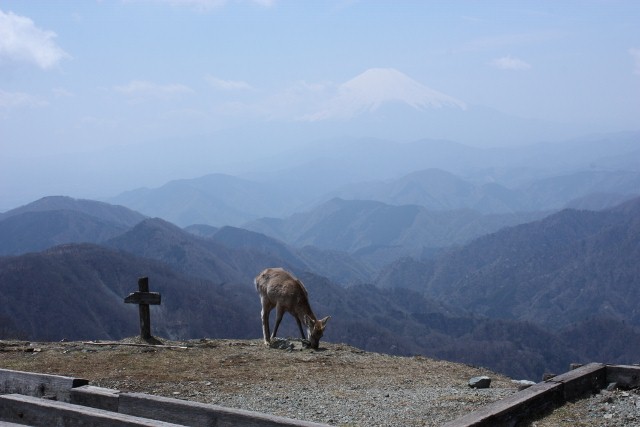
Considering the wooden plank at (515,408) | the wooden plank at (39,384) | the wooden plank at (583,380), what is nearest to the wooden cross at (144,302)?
the wooden plank at (39,384)

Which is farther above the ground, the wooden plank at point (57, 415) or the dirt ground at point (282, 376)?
the wooden plank at point (57, 415)

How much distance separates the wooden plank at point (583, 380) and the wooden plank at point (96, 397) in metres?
6.29

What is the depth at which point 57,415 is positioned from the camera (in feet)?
27.4

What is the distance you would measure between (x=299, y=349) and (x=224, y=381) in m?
6.28

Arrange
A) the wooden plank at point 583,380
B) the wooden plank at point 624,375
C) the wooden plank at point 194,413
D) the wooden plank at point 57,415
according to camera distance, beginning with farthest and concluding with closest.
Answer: the wooden plank at point 624,375, the wooden plank at point 583,380, the wooden plank at point 194,413, the wooden plank at point 57,415

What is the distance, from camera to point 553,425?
9.65m

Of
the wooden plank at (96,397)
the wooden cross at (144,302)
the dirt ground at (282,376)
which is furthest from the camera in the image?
the wooden cross at (144,302)

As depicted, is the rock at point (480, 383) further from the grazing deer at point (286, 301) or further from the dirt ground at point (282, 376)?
the grazing deer at point (286, 301)

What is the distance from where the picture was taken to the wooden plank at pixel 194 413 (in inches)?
312

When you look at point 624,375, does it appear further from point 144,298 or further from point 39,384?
point 144,298

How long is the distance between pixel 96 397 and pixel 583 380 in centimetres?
712

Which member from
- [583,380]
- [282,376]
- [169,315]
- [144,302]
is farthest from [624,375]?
[169,315]

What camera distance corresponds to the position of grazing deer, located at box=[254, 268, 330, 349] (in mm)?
21062

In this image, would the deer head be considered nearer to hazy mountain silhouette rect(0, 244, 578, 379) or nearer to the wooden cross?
the wooden cross
